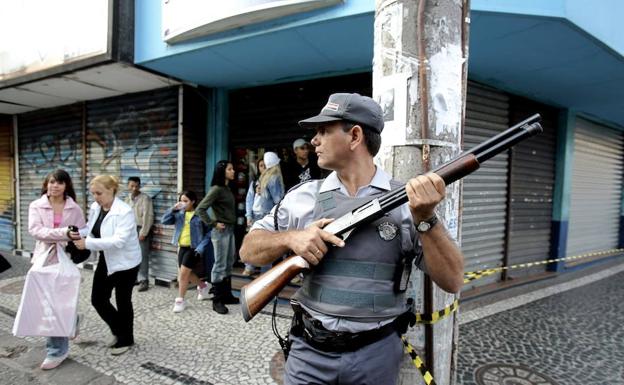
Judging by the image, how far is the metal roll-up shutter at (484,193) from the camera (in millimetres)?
5492

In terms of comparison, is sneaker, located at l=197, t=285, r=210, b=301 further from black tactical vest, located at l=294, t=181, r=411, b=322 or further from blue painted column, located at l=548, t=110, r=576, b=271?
blue painted column, located at l=548, t=110, r=576, b=271

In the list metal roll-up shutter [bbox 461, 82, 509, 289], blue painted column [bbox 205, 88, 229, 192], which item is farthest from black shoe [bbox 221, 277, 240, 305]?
metal roll-up shutter [bbox 461, 82, 509, 289]

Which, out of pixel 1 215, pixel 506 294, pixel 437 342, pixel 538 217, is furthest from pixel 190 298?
pixel 1 215

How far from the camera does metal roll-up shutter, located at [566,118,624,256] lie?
316 inches

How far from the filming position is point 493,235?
606cm

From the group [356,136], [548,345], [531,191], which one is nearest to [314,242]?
[356,136]

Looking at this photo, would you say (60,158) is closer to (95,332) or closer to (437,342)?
(95,332)

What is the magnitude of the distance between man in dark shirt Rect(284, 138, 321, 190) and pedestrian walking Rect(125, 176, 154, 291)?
2533 mm

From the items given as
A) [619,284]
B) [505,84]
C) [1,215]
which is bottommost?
[619,284]

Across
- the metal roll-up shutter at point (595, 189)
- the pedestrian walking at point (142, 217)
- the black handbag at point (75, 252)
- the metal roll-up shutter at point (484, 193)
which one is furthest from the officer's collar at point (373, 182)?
the metal roll-up shutter at point (595, 189)

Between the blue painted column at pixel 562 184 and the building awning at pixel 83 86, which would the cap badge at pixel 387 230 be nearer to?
the building awning at pixel 83 86

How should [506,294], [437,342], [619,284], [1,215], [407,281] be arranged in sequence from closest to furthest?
1. [407,281]
2. [437,342]
3. [506,294]
4. [619,284]
5. [1,215]

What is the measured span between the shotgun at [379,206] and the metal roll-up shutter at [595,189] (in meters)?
7.96

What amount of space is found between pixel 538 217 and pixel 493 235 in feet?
5.80
